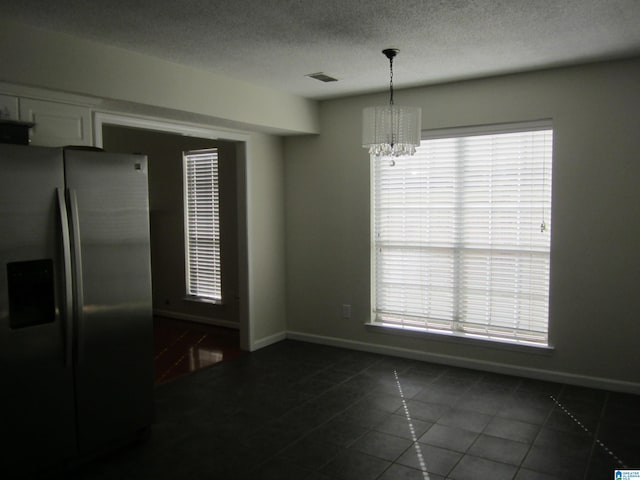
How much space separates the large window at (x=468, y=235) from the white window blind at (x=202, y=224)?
212cm

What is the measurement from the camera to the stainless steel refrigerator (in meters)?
2.56

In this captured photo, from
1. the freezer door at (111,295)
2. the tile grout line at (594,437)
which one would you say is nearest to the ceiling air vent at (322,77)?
the freezer door at (111,295)

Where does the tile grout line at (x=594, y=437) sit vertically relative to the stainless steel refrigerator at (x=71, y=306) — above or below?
below

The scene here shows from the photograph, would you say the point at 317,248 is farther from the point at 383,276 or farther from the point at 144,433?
the point at 144,433

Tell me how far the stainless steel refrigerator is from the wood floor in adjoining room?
1.36 m

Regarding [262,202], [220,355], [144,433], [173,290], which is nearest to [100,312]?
[144,433]

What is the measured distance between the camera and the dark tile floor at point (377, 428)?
2842 mm

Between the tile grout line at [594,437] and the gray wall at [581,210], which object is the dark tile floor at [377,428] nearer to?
the tile grout line at [594,437]

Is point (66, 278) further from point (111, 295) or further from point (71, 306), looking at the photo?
point (111, 295)

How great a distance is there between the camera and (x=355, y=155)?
504cm

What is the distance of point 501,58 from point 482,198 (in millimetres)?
1178

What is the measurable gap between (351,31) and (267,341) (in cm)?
328

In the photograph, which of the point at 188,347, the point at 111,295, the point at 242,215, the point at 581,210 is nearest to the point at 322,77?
the point at 242,215

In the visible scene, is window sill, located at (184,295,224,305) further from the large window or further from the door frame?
A: the large window
